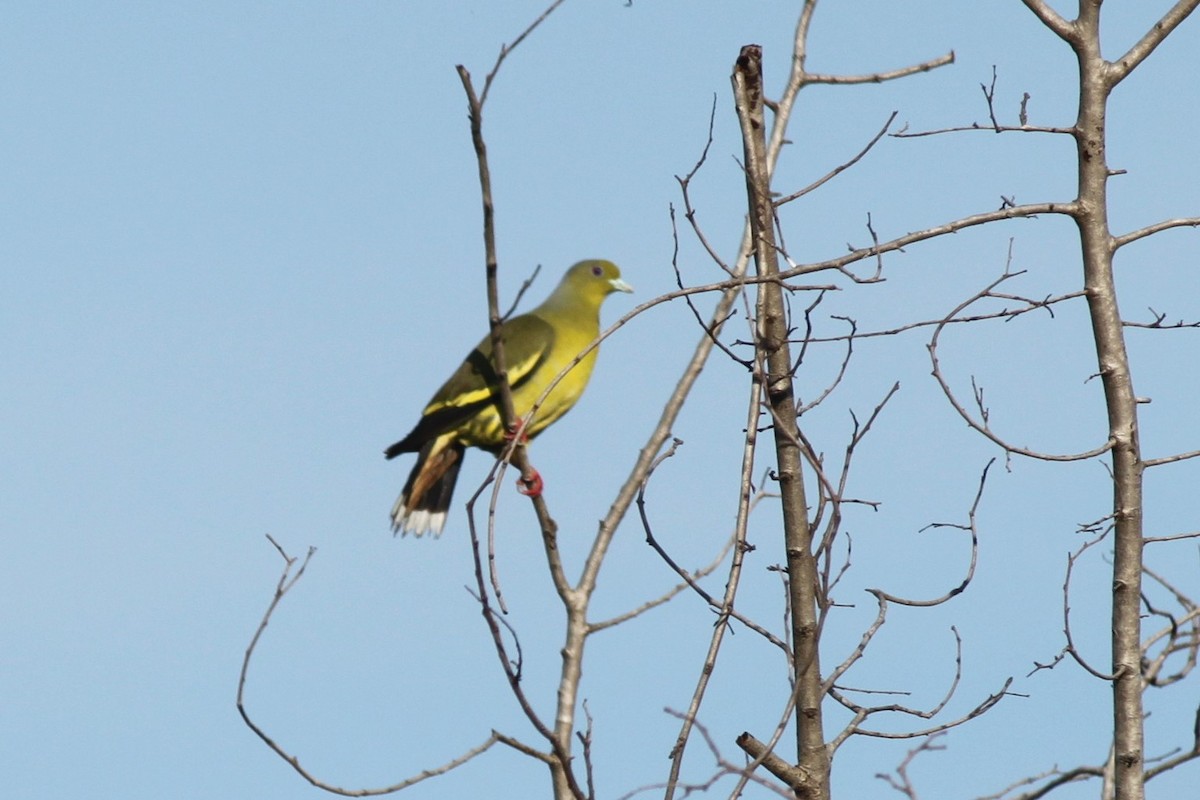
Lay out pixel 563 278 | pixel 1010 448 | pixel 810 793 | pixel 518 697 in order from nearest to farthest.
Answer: pixel 518 697, pixel 810 793, pixel 1010 448, pixel 563 278

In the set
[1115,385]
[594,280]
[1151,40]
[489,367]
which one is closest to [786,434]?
[1115,385]

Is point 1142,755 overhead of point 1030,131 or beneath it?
beneath

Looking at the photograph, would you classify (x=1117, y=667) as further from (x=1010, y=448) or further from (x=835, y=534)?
(x=835, y=534)

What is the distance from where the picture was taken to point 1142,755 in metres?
4.05

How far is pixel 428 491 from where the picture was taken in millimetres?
6633

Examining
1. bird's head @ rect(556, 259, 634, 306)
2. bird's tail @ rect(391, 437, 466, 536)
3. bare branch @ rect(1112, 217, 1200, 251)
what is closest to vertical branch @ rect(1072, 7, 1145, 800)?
bare branch @ rect(1112, 217, 1200, 251)

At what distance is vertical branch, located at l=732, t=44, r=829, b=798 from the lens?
3.67 metres

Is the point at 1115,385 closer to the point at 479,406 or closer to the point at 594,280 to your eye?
the point at 479,406

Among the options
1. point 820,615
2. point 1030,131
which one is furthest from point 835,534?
point 1030,131

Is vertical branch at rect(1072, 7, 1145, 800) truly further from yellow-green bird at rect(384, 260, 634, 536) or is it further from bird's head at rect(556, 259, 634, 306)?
bird's head at rect(556, 259, 634, 306)

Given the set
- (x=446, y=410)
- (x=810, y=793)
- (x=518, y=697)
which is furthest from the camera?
(x=446, y=410)

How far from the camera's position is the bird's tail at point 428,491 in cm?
651

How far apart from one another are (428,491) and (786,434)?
3.18 meters

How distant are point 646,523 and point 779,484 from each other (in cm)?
36
